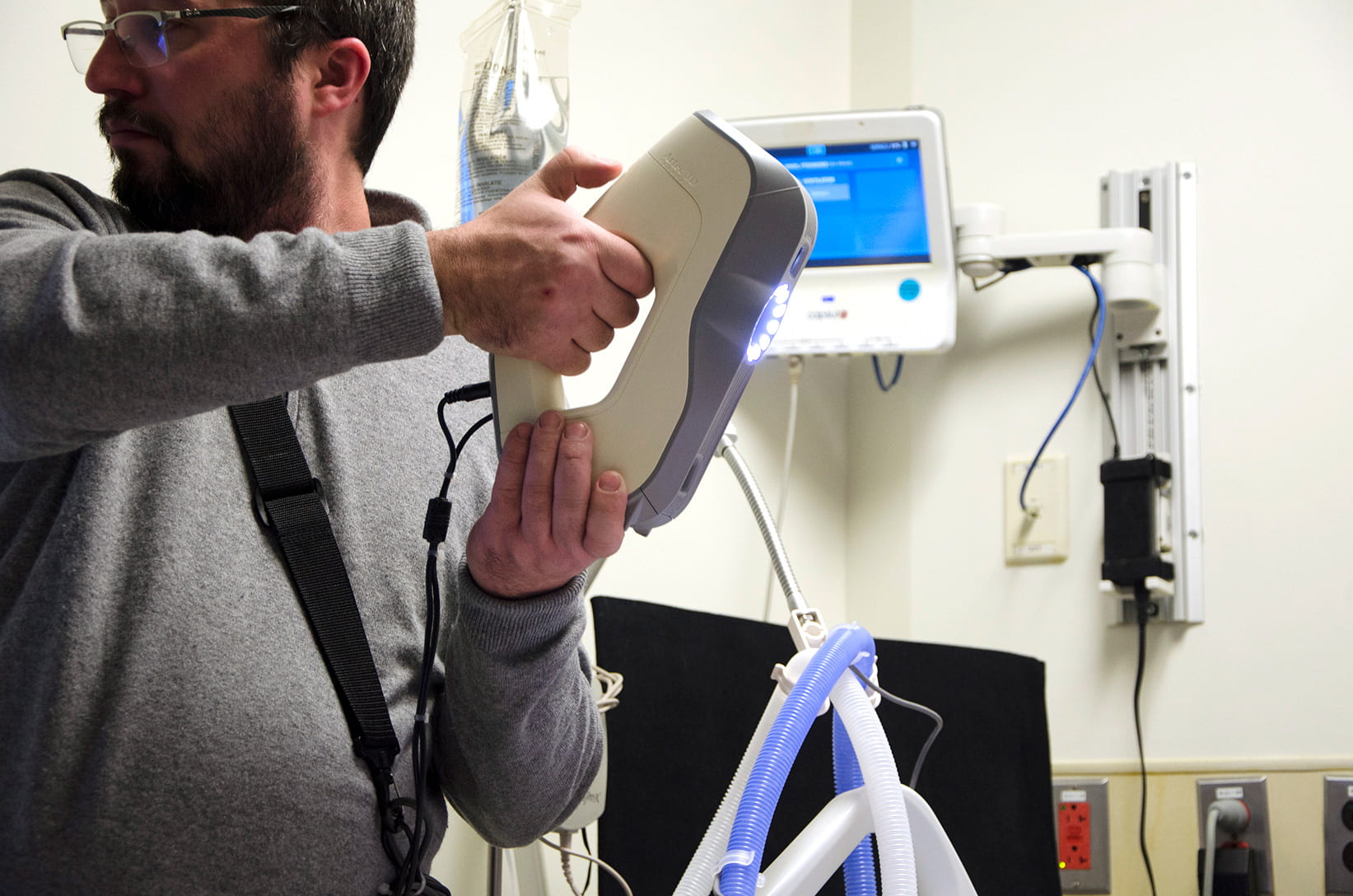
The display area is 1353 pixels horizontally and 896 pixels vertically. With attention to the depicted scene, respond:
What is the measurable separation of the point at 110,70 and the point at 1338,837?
76.4 inches

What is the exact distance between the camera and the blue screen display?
2131mm

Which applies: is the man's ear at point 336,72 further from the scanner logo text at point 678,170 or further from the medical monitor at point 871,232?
the medical monitor at point 871,232

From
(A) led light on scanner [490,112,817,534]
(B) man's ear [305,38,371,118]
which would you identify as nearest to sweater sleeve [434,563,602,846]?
(A) led light on scanner [490,112,817,534]

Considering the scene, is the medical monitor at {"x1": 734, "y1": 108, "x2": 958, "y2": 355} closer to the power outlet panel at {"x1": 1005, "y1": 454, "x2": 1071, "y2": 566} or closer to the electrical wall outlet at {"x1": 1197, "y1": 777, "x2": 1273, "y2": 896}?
the power outlet panel at {"x1": 1005, "y1": 454, "x2": 1071, "y2": 566}

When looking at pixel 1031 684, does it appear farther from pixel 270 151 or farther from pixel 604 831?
pixel 270 151

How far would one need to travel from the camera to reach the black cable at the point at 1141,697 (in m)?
1.97

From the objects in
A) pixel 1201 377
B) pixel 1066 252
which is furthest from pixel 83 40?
pixel 1201 377

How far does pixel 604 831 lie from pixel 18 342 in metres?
1.10

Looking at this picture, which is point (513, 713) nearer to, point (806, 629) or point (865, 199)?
point (806, 629)

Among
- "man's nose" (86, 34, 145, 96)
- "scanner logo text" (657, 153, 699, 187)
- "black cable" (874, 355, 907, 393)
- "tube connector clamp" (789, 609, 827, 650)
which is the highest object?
"man's nose" (86, 34, 145, 96)

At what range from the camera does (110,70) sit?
1.04 meters

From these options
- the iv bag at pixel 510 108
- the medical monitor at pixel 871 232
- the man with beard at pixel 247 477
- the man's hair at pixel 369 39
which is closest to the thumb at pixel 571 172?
the man with beard at pixel 247 477

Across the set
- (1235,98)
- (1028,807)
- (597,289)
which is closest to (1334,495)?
(1235,98)

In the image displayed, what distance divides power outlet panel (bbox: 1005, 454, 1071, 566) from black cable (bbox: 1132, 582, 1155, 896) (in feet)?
0.55
